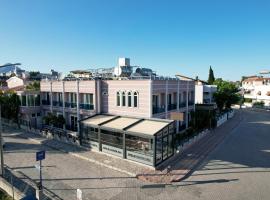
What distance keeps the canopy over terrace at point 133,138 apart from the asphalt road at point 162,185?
2.48 meters

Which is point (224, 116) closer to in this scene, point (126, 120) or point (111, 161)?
point (126, 120)

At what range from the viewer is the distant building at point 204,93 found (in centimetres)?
4509

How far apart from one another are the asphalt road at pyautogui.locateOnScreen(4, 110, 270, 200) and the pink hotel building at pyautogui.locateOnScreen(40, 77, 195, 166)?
303cm

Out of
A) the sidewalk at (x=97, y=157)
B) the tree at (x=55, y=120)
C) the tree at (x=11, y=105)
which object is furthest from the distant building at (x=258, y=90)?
the tree at (x=11, y=105)

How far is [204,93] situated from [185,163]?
107ft

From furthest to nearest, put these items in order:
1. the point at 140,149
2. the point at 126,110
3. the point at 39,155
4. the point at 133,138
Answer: the point at 126,110, the point at 133,138, the point at 140,149, the point at 39,155

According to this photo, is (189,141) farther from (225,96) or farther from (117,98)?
(225,96)

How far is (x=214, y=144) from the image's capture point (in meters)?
23.1

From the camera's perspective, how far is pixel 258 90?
6562 centimetres

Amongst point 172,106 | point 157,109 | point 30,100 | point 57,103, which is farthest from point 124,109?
point 30,100

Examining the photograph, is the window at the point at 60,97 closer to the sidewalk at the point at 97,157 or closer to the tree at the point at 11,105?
the tree at the point at 11,105

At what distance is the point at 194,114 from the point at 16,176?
2226cm

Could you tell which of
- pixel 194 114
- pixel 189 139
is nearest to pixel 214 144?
pixel 189 139

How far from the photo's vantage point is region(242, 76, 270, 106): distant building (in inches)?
2461
